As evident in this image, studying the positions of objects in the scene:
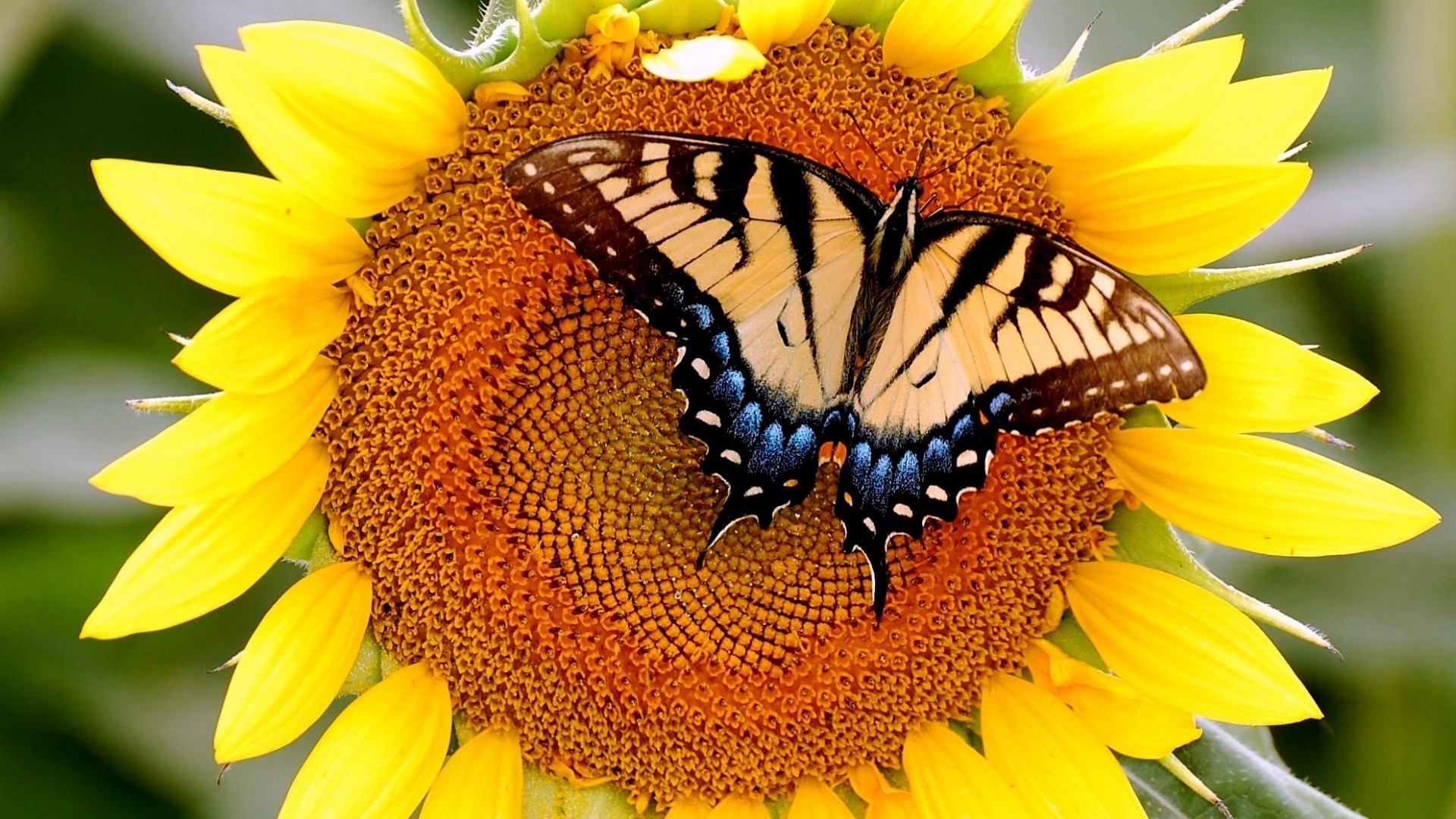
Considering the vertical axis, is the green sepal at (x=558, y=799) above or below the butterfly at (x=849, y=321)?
below

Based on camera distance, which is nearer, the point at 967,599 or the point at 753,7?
the point at 753,7

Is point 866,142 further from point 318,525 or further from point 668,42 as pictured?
point 318,525

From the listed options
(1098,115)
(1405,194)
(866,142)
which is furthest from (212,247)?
(1405,194)

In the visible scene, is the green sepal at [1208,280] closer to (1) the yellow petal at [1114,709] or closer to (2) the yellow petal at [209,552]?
(1) the yellow petal at [1114,709]

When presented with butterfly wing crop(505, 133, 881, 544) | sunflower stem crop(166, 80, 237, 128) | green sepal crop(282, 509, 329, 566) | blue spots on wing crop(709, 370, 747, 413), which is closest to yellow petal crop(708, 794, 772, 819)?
butterfly wing crop(505, 133, 881, 544)

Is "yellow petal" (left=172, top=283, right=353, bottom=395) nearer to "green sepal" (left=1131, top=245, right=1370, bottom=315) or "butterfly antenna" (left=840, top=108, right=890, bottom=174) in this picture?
"butterfly antenna" (left=840, top=108, right=890, bottom=174)

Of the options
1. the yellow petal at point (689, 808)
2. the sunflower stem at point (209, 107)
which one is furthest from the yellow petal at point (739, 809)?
the sunflower stem at point (209, 107)
